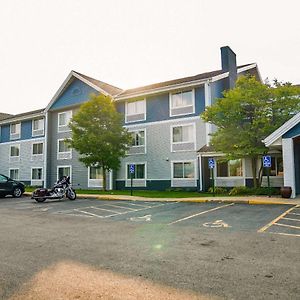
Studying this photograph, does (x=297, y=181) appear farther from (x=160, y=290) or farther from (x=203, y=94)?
(x=160, y=290)

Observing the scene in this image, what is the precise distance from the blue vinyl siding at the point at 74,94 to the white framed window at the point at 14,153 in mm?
8540

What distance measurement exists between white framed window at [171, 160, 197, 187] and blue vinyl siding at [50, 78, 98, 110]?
1173 centimetres

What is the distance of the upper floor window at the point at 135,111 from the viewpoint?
29.0 m

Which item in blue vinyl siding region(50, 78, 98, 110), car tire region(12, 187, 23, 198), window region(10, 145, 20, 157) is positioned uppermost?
blue vinyl siding region(50, 78, 98, 110)

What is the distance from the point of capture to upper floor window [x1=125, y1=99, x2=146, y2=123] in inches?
1142

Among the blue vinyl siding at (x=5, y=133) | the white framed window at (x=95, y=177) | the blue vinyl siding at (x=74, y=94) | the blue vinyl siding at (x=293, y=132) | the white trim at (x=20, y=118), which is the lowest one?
the white framed window at (x=95, y=177)

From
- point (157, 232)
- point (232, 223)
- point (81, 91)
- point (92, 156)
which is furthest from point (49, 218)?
point (81, 91)

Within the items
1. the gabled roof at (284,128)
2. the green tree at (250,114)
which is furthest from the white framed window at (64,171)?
the gabled roof at (284,128)

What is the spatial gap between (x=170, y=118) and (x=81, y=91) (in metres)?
10.9

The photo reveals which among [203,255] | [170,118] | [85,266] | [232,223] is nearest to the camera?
[85,266]

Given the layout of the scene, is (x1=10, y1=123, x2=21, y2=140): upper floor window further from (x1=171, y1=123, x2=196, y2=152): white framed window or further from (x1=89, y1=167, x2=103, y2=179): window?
(x1=171, y1=123, x2=196, y2=152): white framed window

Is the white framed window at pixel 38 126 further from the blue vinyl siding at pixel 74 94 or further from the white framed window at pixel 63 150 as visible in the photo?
the white framed window at pixel 63 150

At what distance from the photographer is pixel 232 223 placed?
10.3 metres

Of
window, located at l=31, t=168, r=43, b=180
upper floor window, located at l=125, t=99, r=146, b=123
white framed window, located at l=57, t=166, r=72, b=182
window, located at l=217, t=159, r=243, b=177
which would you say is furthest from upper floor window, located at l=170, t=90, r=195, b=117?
window, located at l=31, t=168, r=43, b=180
